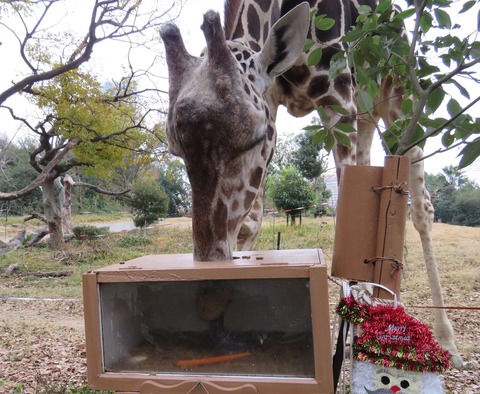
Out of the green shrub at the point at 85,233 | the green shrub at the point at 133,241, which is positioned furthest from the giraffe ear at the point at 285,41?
the green shrub at the point at 85,233

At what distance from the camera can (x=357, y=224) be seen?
141 centimetres

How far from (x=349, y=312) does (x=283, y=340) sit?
0.22 m

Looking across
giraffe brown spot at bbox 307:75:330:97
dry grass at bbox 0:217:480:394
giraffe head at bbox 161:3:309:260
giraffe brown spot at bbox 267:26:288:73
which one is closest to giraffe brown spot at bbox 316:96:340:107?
giraffe brown spot at bbox 307:75:330:97

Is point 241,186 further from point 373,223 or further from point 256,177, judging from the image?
point 373,223

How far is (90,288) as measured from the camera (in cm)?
127

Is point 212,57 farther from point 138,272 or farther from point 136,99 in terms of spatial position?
point 136,99

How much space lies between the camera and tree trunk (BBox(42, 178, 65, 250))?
1172 centimetres

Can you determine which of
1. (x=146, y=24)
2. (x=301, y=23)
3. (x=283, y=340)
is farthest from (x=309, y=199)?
(x=283, y=340)

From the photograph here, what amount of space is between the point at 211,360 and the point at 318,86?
2.13 metres

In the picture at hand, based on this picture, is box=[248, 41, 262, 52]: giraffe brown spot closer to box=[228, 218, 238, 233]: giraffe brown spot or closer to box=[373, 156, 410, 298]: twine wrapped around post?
box=[228, 218, 238, 233]: giraffe brown spot

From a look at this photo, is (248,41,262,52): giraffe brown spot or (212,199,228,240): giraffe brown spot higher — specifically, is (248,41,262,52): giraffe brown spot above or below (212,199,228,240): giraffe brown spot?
above

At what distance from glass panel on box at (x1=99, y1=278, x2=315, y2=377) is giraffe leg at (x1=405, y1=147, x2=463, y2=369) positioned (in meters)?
2.27

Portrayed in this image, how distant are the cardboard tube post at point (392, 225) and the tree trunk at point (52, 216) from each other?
11.8 m

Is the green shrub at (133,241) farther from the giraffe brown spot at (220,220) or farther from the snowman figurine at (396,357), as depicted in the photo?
the snowman figurine at (396,357)
